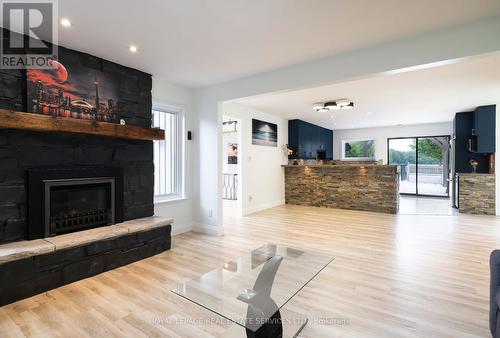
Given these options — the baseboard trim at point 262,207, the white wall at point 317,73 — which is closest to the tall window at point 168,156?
the white wall at point 317,73

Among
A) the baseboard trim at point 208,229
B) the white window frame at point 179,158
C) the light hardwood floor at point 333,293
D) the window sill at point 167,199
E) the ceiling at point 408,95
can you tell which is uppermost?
the ceiling at point 408,95

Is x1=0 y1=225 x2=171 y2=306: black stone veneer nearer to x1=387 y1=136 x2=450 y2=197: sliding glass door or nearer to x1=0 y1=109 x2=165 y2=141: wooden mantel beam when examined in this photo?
x1=0 y1=109 x2=165 y2=141: wooden mantel beam

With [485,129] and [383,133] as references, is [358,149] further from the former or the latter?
[485,129]

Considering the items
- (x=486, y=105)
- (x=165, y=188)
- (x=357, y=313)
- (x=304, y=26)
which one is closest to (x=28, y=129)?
(x=165, y=188)

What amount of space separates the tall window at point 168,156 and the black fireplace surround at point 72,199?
0.86 metres

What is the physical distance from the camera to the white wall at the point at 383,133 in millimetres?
8414

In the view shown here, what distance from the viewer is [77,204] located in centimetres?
304

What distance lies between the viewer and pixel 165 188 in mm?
4348

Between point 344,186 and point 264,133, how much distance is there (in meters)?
2.54

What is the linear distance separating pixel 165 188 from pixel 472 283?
4.13m

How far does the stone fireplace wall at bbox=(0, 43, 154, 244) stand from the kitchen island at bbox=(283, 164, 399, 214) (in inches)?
182

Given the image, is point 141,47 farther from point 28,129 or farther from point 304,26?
point 304,26

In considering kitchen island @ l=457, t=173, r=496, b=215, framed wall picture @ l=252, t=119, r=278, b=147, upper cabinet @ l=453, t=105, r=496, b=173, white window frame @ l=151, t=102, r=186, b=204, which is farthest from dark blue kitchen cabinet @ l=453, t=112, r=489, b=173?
white window frame @ l=151, t=102, r=186, b=204

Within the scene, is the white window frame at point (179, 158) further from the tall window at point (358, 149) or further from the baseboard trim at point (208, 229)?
the tall window at point (358, 149)
